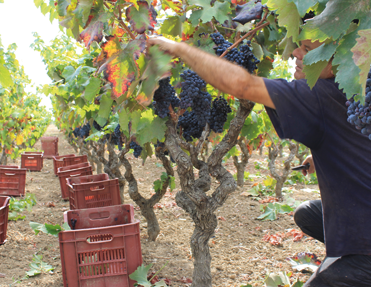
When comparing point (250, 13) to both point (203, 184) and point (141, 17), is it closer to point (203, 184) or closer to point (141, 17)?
point (141, 17)

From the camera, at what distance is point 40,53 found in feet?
28.3

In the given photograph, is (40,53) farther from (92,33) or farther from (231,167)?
(92,33)

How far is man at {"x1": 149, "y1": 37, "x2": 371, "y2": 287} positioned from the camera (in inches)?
53.6

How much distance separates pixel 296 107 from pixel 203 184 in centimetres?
149

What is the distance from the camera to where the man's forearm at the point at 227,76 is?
1.32 meters

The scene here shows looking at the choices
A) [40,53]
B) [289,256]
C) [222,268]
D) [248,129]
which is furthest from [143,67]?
[40,53]

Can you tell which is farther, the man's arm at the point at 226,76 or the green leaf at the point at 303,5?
the man's arm at the point at 226,76

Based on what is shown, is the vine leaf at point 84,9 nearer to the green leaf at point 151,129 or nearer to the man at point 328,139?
the man at point 328,139

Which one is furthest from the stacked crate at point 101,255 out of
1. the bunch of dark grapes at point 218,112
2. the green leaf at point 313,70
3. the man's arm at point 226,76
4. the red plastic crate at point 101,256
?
the green leaf at point 313,70

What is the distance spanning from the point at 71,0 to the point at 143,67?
25.1 inches

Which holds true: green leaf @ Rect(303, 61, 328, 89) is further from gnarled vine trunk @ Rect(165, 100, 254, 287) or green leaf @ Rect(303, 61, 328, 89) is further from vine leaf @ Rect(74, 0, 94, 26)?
gnarled vine trunk @ Rect(165, 100, 254, 287)

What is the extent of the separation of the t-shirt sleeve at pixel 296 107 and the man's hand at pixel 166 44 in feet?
1.41

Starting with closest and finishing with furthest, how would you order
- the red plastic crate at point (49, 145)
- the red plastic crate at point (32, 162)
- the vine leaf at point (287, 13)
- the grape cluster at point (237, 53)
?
the vine leaf at point (287, 13), the grape cluster at point (237, 53), the red plastic crate at point (32, 162), the red plastic crate at point (49, 145)

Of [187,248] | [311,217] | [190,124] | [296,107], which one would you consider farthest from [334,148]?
[187,248]
